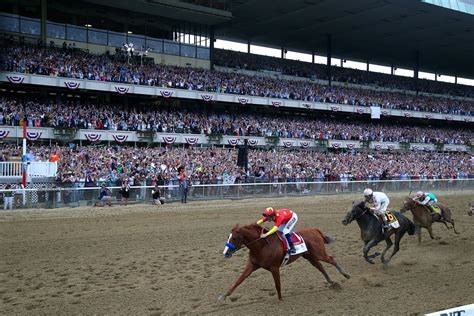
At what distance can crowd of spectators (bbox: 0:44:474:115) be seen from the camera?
32.8m

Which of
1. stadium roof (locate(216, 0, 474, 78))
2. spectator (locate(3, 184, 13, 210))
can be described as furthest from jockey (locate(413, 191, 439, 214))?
stadium roof (locate(216, 0, 474, 78))

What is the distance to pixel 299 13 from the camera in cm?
4625

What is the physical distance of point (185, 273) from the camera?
1038 cm

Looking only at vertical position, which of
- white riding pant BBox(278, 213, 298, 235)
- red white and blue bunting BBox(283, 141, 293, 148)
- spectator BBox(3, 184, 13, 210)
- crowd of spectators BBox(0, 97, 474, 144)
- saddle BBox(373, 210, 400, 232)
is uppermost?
crowd of spectators BBox(0, 97, 474, 144)

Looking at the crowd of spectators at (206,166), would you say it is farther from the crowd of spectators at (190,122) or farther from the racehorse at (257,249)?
the racehorse at (257,249)

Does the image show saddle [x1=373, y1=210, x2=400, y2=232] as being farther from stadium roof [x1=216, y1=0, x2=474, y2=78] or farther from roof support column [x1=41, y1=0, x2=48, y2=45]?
stadium roof [x1=216, y1=0, x2=474, y2=78]

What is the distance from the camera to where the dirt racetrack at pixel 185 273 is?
8281mm

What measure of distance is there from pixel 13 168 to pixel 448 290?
19646 millimetres

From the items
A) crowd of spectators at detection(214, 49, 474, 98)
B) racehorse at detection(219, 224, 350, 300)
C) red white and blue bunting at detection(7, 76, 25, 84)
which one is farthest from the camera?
crowd of spectators at detection(214, 49, 474, 98)

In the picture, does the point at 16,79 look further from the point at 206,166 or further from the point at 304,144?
the point at 304,144

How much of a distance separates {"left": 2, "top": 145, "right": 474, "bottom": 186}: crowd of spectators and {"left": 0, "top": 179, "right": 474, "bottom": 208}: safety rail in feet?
3.20

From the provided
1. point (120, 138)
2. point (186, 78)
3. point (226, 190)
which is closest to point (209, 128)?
point (186, 78)

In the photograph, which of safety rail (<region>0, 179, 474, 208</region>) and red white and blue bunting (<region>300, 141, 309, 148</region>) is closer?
safety rail (<region>0, 179, 474, 208</region>)

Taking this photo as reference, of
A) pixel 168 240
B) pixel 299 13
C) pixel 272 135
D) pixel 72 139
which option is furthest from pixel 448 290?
pixel 299 13
